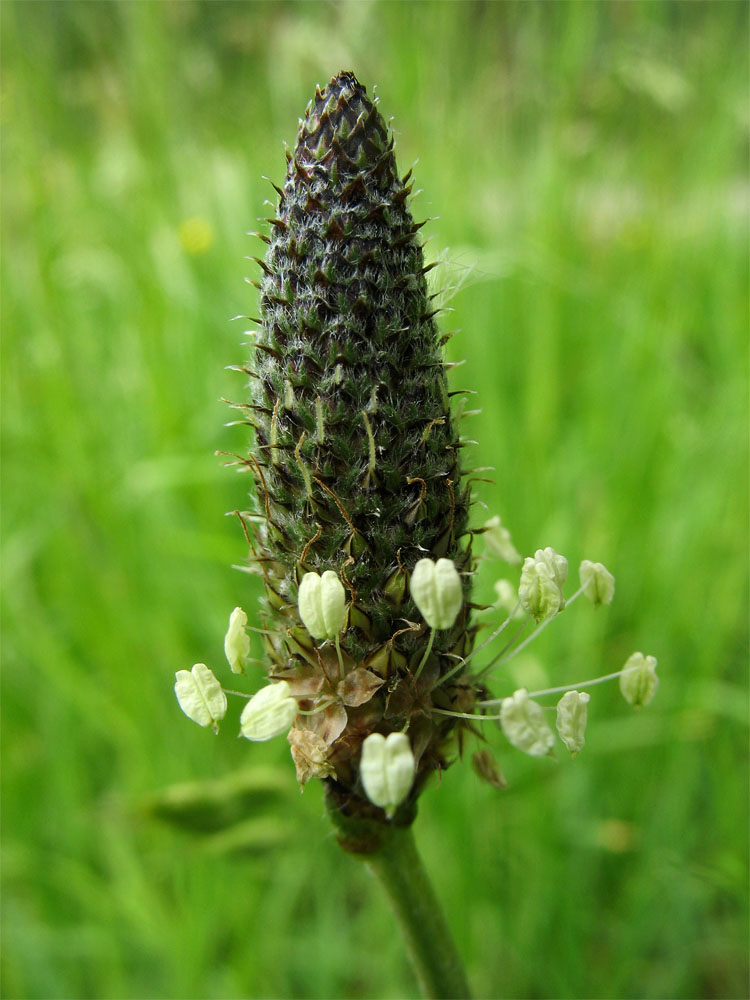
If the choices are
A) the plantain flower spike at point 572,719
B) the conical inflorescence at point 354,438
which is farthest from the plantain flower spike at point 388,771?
the plantain flower spike at point 572,719

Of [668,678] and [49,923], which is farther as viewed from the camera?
[668,678]

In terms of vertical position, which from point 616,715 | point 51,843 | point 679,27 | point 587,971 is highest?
point 679,27

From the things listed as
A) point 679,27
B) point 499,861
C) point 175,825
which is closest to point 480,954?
point 499,861

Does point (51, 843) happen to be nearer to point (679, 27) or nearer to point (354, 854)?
point (354, 854)

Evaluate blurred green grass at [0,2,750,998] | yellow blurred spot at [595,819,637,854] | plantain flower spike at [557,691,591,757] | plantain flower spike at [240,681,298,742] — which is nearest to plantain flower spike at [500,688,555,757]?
plantain flower spike at [557,691,591,757]

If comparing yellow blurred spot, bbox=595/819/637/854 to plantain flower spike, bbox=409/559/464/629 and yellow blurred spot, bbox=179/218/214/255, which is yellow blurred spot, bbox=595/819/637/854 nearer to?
plantain flower spike, bbox=409/559/464/629

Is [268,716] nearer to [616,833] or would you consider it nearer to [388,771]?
[388,771]

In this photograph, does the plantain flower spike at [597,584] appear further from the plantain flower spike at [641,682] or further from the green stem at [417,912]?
the green stem at [417,912]
